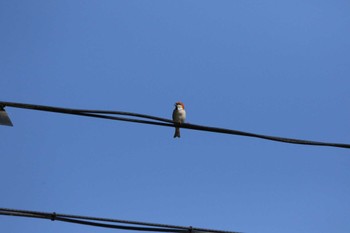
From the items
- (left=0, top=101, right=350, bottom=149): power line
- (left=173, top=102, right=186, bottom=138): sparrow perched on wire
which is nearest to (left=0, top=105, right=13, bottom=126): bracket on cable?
(left=0, top=101, right=350, bottom=149): power line

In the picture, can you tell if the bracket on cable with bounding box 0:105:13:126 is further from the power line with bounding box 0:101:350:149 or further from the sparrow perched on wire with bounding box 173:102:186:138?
the sparrow perched on wire with bounding box 173:102:186:138

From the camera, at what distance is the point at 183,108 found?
14258 mm

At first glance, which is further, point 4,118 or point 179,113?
point 179,113

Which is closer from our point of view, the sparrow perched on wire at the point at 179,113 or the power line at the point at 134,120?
the power line at the point at 134,120

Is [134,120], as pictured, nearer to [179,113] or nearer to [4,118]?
[4,118]

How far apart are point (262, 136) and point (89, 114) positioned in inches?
70.3

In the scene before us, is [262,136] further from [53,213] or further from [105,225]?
[53,213]

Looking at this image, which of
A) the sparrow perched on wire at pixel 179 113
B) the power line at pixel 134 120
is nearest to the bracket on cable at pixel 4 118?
the power line at pixel 134 120

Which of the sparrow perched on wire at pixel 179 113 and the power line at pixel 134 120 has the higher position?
the sparrow perched on wire at pixel 179 113

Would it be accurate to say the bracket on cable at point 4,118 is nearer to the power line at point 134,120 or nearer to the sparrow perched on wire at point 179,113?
the power line at point 134,120

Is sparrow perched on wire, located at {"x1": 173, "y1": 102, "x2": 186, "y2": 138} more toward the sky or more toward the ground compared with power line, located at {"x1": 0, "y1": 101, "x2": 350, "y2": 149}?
more toward the sky

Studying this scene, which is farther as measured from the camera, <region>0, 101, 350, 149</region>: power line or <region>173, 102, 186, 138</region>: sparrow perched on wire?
<region>173, 102, 186, 138</region>: sparrow perched on wire

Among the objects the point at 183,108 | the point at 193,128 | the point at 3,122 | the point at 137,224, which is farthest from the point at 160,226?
the point at 183,108

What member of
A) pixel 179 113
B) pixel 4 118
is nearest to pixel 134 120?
pixel 4 118
